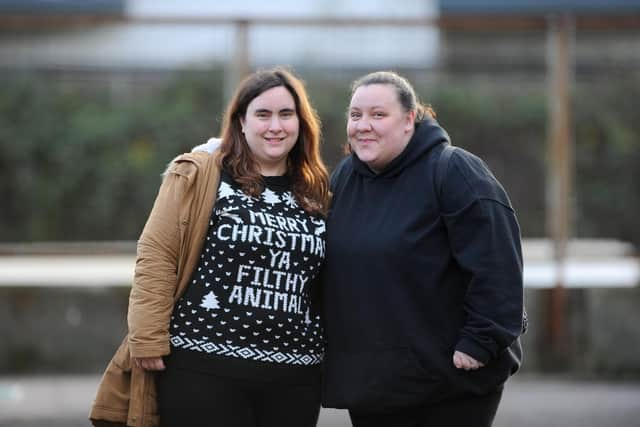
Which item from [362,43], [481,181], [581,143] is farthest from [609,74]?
[481,181]

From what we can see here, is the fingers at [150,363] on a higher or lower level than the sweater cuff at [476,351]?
lower

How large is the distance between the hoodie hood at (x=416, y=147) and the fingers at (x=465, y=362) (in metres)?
0.65

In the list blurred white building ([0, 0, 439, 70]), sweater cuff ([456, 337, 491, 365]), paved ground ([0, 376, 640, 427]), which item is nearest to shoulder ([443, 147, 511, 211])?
sweater cuff ([456, 337, 491, 365])

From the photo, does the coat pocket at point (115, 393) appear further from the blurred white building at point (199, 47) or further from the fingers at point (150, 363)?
the blurred white building at point (199, 47)

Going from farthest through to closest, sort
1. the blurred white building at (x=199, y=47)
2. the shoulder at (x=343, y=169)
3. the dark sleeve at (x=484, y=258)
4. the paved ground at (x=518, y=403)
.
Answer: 1. the blurred white building at (x=199, y=47)
2. the paved ground at (x=518, y=403)
3. the shoulder at (x=343, y=169)
4. the dark sleeve at (x=484, y=258)

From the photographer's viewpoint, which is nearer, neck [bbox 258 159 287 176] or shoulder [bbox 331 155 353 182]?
neck [bbox 258 159 287 176]

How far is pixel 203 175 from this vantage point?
130 inches

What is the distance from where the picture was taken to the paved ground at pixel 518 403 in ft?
18.2

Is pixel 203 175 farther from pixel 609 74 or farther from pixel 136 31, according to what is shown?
pixel 609 74

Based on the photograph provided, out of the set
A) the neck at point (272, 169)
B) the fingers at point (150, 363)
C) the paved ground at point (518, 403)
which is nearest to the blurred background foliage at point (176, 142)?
the paved ground at point (518, 403)

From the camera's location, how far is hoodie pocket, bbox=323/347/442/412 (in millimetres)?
3184

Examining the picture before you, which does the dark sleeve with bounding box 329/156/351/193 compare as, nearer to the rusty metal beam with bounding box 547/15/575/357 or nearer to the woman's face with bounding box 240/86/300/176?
the woman's face with bounding box 240/86/300/176

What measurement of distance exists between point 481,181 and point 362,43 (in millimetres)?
5445

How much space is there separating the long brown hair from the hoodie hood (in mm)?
200
